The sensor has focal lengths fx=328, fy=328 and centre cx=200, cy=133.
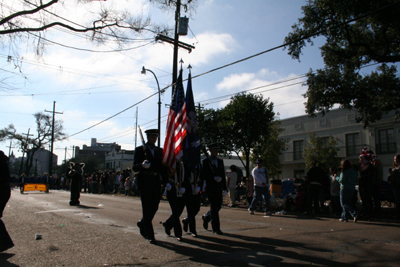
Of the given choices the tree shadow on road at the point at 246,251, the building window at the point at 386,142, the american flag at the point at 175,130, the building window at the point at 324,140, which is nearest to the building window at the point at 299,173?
the building window at the point at 324,140

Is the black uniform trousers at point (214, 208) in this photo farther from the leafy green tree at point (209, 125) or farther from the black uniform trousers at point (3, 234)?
the leafy green tree at point (209, 125)

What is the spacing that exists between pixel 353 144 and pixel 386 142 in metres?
3.30

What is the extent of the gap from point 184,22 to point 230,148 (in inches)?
355

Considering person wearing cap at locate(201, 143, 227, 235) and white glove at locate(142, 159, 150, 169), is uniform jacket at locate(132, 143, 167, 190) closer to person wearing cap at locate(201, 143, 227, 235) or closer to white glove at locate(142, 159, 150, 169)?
white glove at locate(142, 159, 150, 169)

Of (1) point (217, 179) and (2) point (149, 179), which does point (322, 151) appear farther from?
(2) point (149, 179)

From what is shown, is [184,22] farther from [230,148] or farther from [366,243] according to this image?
[366,243]

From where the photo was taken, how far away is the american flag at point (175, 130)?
6.21 m

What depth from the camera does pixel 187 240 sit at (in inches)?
234

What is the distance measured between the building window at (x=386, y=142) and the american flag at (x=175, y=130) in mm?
29877

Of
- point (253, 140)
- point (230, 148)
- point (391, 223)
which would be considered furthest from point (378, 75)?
point (391, 223)

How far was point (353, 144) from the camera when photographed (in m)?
34.2

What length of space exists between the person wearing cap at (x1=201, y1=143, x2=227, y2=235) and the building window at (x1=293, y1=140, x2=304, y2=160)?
3334cm

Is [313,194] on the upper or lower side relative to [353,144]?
lower

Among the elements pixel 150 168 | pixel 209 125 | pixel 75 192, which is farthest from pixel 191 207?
pixel 209 125
